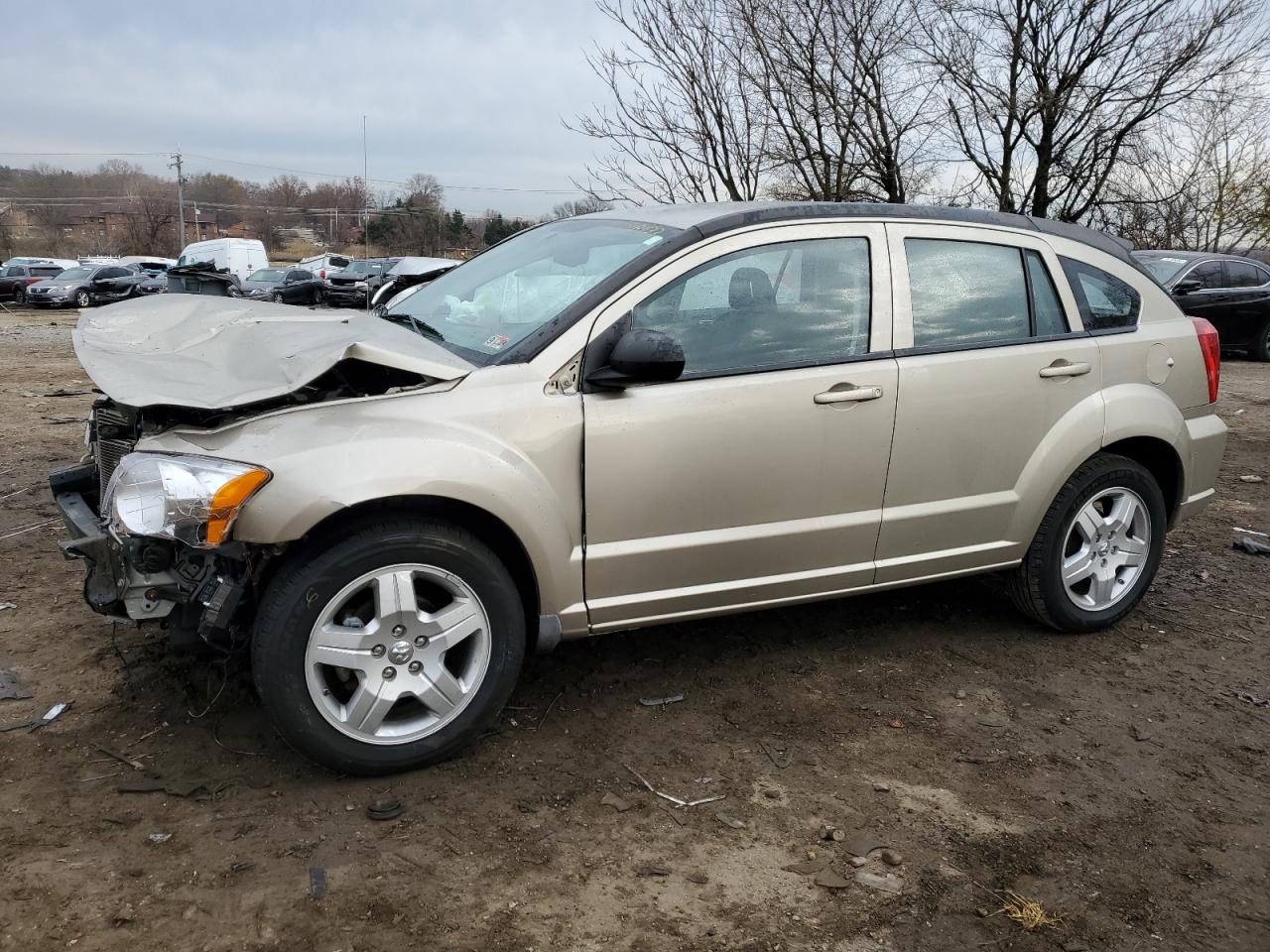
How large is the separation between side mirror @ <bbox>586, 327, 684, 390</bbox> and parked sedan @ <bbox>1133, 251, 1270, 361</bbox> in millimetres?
12947

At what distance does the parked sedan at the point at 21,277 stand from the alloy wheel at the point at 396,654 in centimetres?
3314

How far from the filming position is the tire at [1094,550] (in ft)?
13.3

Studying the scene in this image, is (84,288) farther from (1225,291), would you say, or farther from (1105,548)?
(1105,548)

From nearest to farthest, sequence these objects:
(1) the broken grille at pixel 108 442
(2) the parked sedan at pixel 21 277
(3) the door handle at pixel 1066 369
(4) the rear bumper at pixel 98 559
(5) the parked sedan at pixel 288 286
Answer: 1. (4) the rear bumper at pixel 98 559
2. (1) the broken grille at pixel 108 442
3. (3) the door handle at pixel 1066 369
4. (5) the parked sedan at pixel 288 286
5. (2) the parked sedan at pixel 21 277

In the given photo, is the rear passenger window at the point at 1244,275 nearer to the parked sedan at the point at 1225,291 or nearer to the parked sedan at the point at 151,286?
the parked sedan at the point at 1225,291

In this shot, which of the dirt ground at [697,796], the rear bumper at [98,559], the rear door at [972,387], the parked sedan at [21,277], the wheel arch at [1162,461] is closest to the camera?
the dirt ground at [697,796]

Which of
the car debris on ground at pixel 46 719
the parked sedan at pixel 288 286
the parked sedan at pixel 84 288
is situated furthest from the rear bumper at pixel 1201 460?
the parked sedan at pixel 84 288

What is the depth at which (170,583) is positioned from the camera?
110 inches

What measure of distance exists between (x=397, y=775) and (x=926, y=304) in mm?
2503

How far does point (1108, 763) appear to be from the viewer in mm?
3244

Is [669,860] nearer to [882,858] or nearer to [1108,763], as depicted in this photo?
[882,858]

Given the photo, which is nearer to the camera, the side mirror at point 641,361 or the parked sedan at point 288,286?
the side mirror at point 641,361

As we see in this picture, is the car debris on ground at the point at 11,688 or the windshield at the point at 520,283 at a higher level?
the windshield at the point at 520,283

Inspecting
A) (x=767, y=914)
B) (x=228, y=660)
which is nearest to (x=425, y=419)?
(x=228, y=660)
